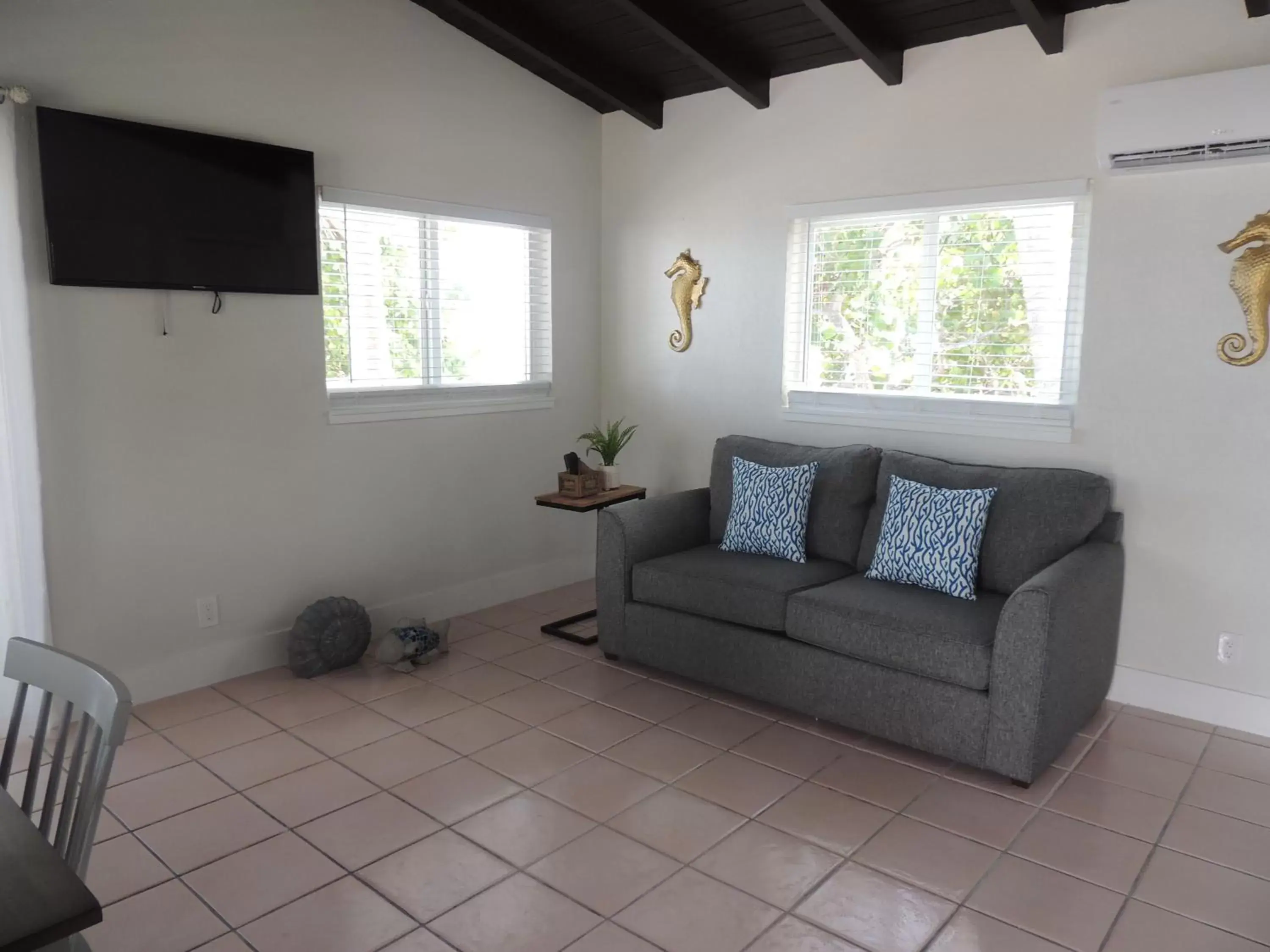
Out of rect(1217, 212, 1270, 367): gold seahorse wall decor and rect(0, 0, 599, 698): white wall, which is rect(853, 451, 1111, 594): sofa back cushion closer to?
rect(1217, 212, 1270, 367): gold seahorse wall decor

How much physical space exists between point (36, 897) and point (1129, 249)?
3592mm

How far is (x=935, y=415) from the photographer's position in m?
3.86

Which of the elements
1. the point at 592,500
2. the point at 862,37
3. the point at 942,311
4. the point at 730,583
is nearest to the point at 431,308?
the point at 592,500

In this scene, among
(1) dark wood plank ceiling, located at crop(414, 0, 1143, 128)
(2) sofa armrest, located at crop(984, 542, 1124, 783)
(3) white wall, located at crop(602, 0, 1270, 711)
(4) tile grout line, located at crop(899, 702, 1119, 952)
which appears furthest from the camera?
(1) dark wood plank ceiling, located at crop(414, 0, 1143, 128)

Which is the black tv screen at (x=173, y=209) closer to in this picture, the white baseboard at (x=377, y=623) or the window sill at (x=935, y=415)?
the white baseboard at (x=377, y=623)

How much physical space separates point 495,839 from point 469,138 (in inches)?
124

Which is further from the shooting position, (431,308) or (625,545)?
(431,308)

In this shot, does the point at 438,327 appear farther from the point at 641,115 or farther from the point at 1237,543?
the point at 1237,543

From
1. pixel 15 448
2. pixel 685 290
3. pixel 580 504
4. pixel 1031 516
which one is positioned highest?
pixel 685 290

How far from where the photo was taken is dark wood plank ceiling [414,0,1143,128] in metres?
3.40

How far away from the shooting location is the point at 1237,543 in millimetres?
3189

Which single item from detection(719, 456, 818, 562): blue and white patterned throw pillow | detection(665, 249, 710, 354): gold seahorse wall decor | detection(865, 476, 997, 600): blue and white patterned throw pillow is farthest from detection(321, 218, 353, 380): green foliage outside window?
detection(865, 476, 997, 600): blue and white patterned throw pillow

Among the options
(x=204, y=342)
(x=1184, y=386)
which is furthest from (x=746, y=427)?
(x=204, y=342)

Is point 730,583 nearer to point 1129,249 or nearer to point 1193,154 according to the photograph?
point 1129,249
